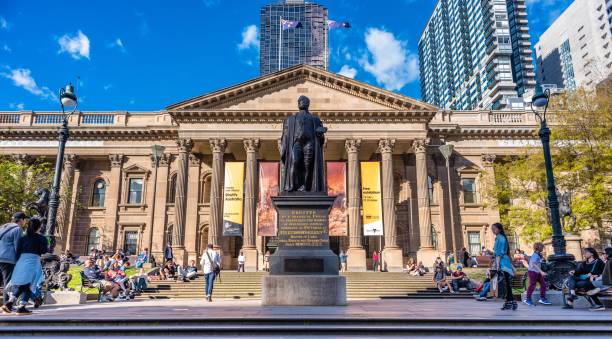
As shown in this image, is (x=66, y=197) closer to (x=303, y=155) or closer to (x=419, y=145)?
(x=419, y=145)

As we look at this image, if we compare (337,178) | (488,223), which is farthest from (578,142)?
(337,178)

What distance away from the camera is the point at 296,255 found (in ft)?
31.4

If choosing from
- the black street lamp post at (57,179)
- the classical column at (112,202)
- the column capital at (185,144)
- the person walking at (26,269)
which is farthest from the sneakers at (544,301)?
the classical column at (112,202)

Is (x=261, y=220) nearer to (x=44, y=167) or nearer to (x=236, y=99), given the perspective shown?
(x=236, y=99)

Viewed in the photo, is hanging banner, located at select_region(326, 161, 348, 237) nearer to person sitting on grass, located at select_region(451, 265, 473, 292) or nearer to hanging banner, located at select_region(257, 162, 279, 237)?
hanging banner, located at select_region(257, 162, 279, 237)

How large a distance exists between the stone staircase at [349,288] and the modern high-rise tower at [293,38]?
93.3m

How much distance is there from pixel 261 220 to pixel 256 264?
9.64 ft

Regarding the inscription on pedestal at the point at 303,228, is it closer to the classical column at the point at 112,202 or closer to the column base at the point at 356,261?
the column base at the point at 356,261

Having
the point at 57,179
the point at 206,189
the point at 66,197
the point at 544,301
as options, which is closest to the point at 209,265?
the point at 57,179

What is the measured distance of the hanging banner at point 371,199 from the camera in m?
29.4

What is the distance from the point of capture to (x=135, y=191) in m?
36.0

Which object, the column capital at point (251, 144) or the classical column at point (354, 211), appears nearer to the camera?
the classical column at point (354, 211)

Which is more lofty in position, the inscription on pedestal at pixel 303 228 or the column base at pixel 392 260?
the inscription on pedestal at pixel 303 228

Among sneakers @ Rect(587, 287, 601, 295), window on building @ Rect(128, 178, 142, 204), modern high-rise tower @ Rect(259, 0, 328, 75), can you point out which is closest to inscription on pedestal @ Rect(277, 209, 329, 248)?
sneakers @ Rect(587, 287, 601, 295)
